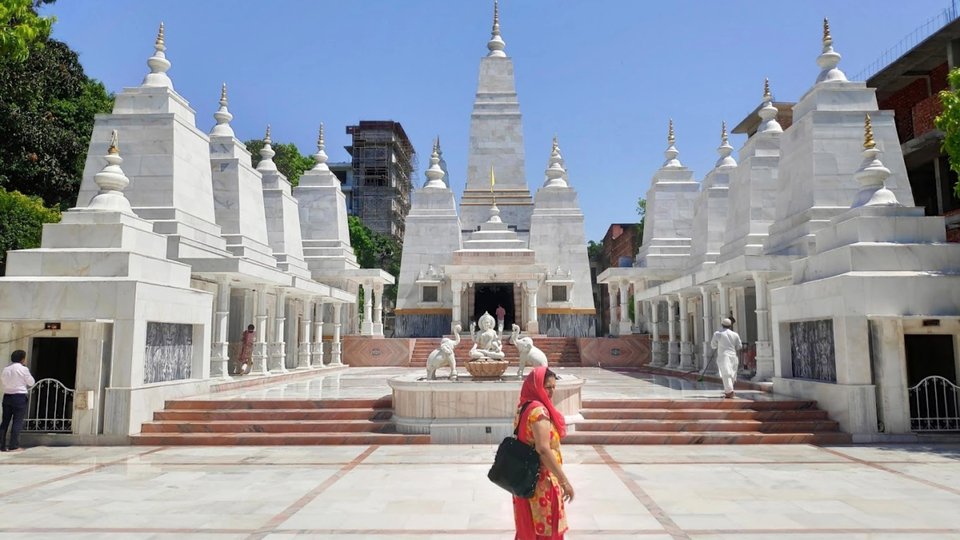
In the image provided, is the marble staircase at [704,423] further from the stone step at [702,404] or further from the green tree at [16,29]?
the green tree at [16,29]

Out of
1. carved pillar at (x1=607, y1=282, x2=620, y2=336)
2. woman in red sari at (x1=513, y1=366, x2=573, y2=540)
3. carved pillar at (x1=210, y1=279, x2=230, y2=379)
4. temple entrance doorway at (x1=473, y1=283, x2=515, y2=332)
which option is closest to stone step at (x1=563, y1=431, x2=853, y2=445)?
woman in red sari at (x1=513, y1=366, x2=573, y2=540)

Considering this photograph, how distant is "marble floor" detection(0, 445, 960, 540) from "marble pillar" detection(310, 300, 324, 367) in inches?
600

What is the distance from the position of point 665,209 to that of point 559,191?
665cm

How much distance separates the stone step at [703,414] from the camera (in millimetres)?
12078

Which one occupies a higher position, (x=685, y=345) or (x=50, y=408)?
(x=685, y=345)

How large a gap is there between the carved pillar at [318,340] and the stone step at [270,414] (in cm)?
1336

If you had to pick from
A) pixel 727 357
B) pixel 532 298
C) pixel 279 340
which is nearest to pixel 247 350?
pixel 279 340

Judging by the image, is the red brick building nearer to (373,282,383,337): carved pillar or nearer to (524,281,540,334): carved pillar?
(524,281,540,334): carved pillar

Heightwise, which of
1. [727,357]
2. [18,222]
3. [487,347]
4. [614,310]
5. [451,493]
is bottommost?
[451,493]

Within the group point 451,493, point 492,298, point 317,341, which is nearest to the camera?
point 451,493

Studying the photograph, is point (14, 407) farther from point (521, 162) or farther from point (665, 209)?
point (521, 162)

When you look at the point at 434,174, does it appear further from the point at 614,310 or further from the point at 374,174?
the point at 374,174

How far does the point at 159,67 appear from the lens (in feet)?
66.9

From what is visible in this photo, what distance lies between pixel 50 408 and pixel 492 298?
26651 mm
